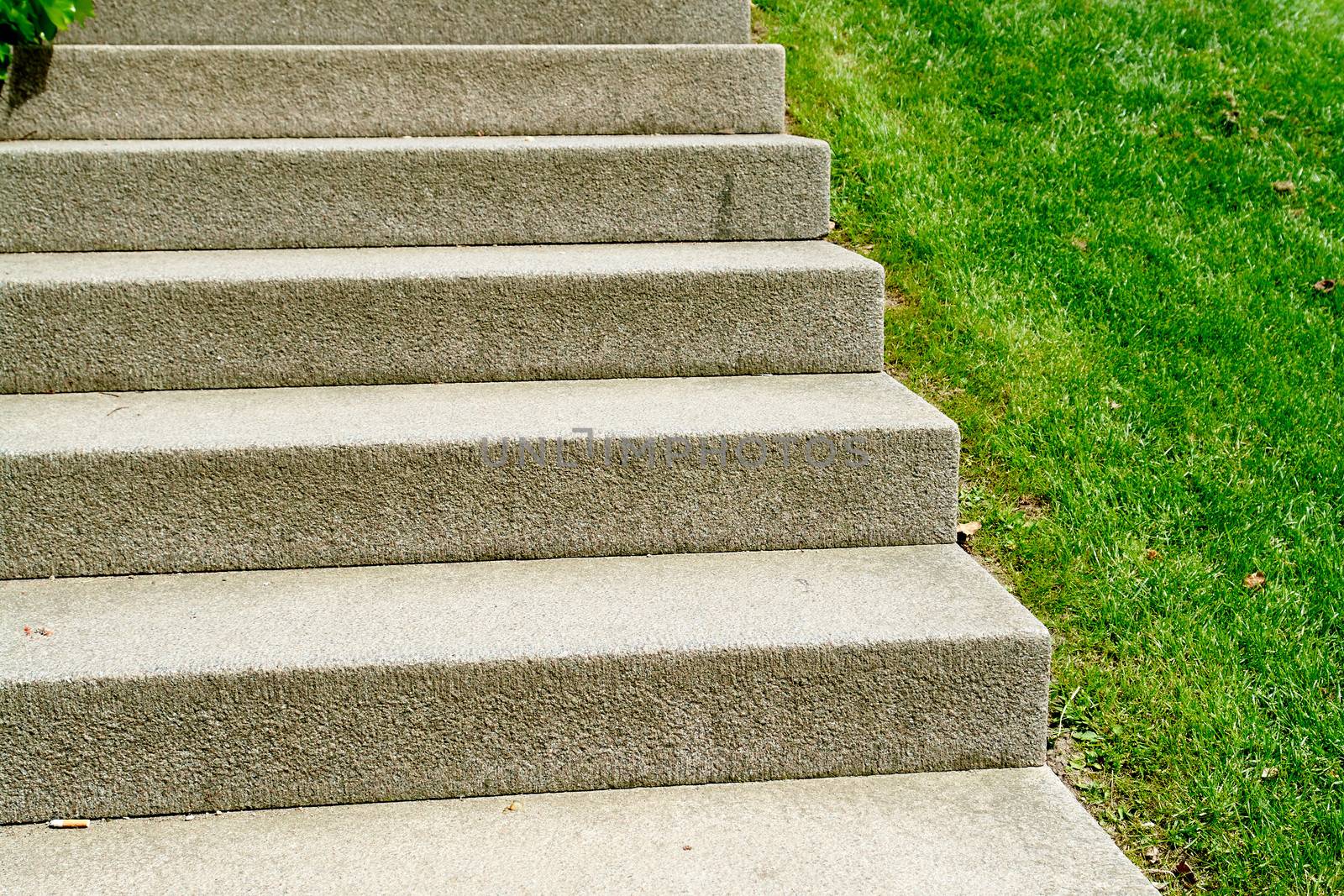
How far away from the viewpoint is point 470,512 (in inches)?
88.6

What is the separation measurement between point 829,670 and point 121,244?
2166 mm

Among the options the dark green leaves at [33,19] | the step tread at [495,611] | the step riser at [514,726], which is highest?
the dark green leaves at [33,19]

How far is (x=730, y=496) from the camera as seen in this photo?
2.29 metres

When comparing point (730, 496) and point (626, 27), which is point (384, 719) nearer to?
point (730, 496)

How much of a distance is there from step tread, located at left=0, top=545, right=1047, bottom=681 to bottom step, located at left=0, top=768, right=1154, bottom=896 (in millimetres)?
293

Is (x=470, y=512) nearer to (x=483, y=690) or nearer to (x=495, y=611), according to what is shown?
(x=495, y=611)

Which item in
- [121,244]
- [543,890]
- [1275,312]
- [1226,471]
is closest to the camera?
[543,890]

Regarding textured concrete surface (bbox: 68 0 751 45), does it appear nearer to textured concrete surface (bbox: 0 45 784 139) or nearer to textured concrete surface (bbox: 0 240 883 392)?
textured concrete surface (bbox: 0 45 784 139)

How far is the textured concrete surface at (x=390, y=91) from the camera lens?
296cm

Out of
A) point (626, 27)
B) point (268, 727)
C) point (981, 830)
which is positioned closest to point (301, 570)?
point (268, 727)

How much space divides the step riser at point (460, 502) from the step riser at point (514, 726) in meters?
0.42

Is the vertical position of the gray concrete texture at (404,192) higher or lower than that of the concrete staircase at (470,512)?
higher

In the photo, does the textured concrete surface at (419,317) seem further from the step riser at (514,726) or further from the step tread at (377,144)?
the step riser at (514,726)

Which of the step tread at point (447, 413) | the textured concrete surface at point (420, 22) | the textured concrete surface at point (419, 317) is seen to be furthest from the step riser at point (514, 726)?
the textured concrete surface at point (420, 22)
